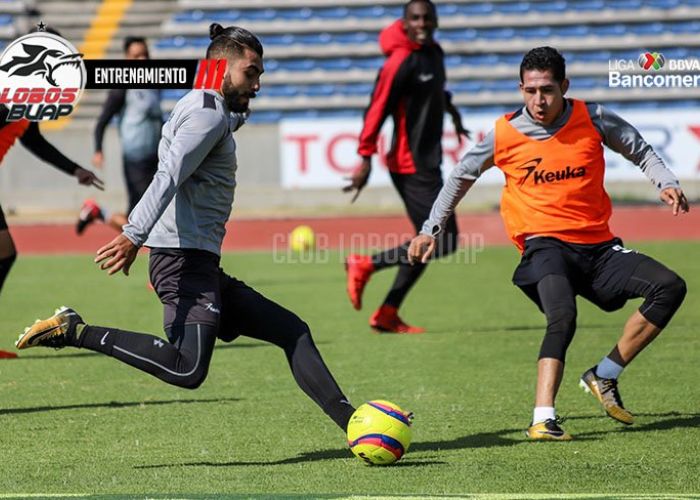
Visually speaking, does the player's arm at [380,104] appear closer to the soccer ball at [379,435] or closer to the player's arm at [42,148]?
the player's arm at [42,148]

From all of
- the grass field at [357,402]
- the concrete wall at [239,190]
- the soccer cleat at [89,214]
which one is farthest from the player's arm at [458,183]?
the concrete wall at [239,190]

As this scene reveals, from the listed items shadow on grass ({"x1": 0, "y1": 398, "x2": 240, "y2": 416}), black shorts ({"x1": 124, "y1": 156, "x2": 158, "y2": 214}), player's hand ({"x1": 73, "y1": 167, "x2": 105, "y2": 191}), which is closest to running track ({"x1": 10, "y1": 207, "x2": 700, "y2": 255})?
black shorts ({"x1": 124, "y1": 156, "x2": 158, "y2": 214})

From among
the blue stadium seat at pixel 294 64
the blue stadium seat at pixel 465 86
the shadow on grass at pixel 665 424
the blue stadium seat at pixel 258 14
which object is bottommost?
the shadow on grass at pixel 665 424

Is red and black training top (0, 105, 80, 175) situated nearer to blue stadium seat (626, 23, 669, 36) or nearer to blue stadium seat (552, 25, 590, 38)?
blue stadium seat (552, 25, 590, 38)

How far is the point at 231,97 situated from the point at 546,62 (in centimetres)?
155

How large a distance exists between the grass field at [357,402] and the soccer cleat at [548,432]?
0.07 m

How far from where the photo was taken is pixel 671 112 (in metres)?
20.7

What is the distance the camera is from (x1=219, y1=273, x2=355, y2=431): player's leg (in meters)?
5.69

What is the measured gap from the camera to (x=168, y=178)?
5301 mm

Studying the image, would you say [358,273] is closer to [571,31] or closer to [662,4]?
[571,31]

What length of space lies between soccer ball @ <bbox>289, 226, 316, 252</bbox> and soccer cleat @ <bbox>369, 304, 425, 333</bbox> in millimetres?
7712

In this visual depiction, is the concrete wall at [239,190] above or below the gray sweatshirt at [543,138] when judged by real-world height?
below

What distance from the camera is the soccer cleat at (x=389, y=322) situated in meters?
10.2

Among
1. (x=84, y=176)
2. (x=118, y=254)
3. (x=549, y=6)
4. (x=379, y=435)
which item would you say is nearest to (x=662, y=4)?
(x=549, y=6)
